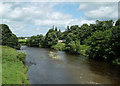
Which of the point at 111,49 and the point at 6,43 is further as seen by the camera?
the point at 6,43

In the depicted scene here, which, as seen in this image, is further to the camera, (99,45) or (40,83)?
(99,45)

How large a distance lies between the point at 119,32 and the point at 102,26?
63.2 ft

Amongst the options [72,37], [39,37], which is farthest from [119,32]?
[39,37]

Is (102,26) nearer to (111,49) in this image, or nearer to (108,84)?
(111,49)

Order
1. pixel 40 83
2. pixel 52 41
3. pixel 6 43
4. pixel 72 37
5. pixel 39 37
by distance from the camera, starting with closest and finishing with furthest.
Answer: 1. pixel 40 83
2. pixel 6 43
3. pixel 72 37
4. pixel 52 41
5. pixel 39 37

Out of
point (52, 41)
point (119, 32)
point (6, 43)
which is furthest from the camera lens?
point (52, 41)

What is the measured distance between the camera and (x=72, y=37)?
5888cm

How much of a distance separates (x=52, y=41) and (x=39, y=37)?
60.5ft

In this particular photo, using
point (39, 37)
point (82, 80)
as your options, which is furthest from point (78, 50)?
point (39, 37)

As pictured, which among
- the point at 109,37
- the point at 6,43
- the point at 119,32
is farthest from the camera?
the point at 6,43

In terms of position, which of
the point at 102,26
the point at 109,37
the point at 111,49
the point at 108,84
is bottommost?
the point at 108,84

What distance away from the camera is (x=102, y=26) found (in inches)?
1855

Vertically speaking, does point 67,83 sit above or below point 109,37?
below

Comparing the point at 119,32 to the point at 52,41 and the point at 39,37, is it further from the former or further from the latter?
the point at 39,37
